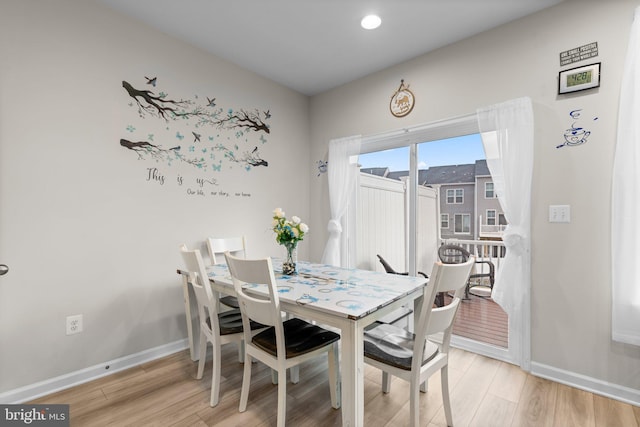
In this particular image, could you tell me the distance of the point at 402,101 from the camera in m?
2.79

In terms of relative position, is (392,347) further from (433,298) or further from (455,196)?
(455,196)

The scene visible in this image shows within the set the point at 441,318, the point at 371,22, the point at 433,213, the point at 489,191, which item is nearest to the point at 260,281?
the point at 441,318

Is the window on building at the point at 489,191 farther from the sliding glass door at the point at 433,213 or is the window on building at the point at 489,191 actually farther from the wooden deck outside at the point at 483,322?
the wooden deck outside at the point at 483,322

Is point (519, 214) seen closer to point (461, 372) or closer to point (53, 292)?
point (461, 372)

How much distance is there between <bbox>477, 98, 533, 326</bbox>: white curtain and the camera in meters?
2.08

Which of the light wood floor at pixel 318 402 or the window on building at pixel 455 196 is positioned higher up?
the window on building at pixel 455 196

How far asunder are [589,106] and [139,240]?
10.9ft

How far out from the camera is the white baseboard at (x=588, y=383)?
1759 mm

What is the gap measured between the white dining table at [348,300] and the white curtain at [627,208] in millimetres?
1184

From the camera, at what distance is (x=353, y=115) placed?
3.18 meters

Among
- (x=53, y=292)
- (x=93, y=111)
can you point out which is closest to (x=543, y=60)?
(x=93, y=111)

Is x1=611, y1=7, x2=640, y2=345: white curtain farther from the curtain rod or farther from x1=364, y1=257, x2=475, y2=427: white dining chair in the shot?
x1=364, y1=257, x2=475, y2=427: white dining chair

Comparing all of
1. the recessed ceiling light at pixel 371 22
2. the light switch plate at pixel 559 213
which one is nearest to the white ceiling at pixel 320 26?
the recessed ceiling light at pixel 371 22

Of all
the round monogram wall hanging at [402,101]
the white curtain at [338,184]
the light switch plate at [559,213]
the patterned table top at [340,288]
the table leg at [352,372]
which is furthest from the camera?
the white curtain at [338,184]
